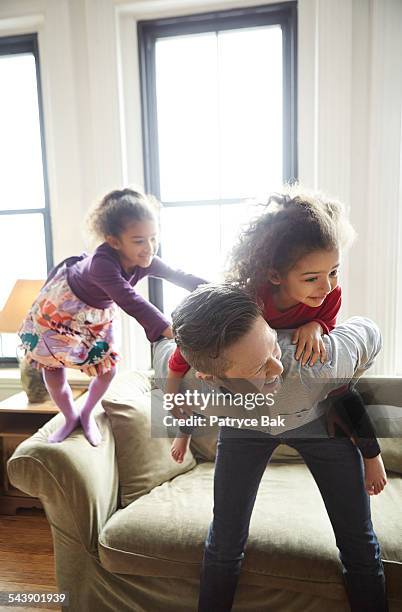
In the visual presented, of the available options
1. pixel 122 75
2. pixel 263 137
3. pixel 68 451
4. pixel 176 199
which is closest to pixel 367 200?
pixel 263 137

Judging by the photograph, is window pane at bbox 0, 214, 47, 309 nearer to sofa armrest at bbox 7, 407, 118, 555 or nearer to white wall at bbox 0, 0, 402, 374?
white wall at bbox 0, 0, 402, 374

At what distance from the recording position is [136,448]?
1.47 metres

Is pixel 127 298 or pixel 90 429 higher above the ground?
pixel 127 298

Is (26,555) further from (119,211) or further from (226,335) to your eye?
(226,335)

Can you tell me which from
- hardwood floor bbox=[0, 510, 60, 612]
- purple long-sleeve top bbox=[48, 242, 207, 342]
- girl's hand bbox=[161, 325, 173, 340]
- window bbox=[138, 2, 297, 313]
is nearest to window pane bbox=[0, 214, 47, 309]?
window bbox=[138, 2, 297, 313]

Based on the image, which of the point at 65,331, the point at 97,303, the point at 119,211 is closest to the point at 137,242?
the point at 119,211

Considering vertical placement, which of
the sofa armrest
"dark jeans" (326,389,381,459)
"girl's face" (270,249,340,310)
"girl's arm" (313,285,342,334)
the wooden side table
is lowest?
the wooden side table

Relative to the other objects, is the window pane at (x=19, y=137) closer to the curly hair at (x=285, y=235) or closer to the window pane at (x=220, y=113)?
the window pane at (x=220, y=113)

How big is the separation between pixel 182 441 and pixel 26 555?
1.36 m

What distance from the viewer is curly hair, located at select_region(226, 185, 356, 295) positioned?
668 millimetres

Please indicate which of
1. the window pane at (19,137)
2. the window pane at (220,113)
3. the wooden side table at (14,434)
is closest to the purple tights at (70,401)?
the wooden side table at (14,434)

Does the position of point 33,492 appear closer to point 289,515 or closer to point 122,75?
point 289,515

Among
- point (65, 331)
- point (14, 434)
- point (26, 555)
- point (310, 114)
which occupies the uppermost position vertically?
point (310, 114)

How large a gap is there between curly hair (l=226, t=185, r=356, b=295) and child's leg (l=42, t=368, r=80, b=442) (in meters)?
0.85
